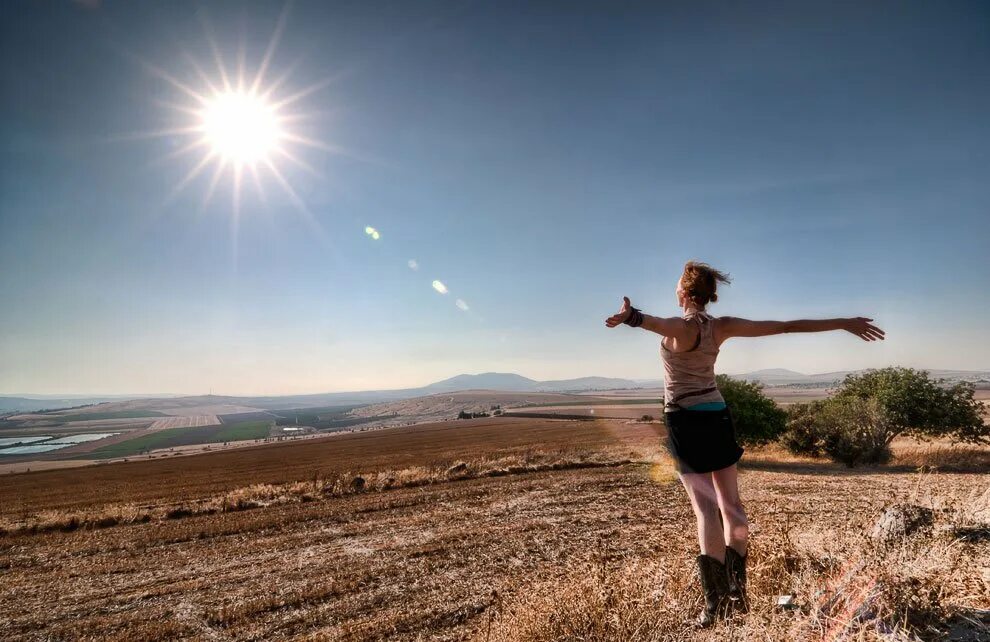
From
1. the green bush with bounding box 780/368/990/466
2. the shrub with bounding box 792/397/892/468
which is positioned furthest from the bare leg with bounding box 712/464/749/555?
the green bush with bounding box 780/368/990/466

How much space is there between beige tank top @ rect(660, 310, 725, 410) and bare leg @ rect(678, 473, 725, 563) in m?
0.53

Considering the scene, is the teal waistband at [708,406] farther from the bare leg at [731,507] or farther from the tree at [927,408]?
the tree at [927,408]

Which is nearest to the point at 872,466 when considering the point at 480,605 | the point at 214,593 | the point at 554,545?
the point at 554,545

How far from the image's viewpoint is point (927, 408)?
23.4 m

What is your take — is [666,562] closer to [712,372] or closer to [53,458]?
[712,372]

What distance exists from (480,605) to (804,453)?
2626 centimetres

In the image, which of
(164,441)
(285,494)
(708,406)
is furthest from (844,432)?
(164,441)

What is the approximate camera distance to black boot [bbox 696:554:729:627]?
3082mm

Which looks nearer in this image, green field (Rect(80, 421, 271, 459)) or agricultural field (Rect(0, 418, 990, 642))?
agricultural field (Rect(0, 418, 990, 642))

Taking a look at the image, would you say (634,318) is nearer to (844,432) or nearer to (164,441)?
(844,432)

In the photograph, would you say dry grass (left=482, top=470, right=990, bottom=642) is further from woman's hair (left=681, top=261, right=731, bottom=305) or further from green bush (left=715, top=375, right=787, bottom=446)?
green bush (left=715, top=375, right=787, bottom=446)

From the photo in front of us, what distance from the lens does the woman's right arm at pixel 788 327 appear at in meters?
3.03

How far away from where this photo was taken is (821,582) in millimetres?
3119

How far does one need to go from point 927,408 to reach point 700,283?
2959cm
